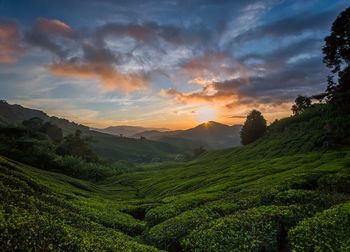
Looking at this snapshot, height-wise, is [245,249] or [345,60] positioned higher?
[345,60]

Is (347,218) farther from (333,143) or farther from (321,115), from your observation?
(321,115)

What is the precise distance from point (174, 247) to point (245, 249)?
378 inches

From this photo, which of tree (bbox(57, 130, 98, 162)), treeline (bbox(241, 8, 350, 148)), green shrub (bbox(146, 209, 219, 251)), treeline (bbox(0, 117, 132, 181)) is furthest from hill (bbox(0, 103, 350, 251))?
tree (bbox(57, 130, 98, 162))

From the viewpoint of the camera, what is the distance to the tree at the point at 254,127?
163m

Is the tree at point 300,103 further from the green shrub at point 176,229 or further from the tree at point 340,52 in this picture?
the green shrub at point 176,229

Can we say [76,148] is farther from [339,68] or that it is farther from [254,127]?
[339,68]

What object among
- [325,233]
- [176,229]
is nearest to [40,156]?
[176,229]

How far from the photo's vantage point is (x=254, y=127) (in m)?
163

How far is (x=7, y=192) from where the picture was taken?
97.5 feet

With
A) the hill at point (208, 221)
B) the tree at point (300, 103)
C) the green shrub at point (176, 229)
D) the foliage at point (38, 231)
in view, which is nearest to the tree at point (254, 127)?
the tree at point (300, 103)

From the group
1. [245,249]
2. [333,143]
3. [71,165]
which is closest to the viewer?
[245,249]

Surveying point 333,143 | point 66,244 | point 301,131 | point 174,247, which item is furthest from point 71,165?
point 66,244

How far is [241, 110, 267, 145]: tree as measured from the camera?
534 ft

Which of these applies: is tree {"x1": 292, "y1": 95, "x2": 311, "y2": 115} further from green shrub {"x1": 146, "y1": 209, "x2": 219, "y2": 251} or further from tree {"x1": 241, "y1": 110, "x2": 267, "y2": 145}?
green shrub {"x1": 146, "y1": 209, "x2": 219, "y2": 251}
